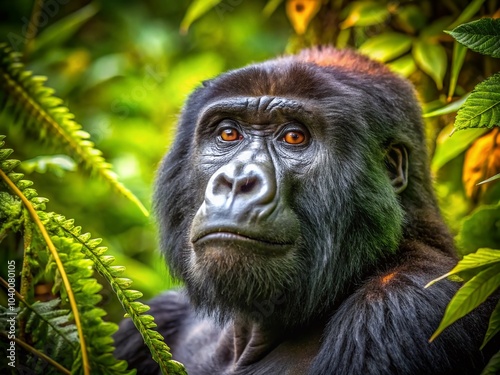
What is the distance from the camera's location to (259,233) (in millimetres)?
2766

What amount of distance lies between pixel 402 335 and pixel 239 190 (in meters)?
0.94

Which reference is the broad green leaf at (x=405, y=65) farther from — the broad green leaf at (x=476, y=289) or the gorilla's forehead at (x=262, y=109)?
the broad green leaf at (x=476, y=289)

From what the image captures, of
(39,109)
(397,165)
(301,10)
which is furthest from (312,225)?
(301,10)

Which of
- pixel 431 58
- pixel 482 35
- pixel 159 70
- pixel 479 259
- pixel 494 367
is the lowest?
pixel 494 367

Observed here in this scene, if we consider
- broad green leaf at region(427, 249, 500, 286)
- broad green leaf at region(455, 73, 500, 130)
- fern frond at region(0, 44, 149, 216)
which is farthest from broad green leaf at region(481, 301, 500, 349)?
fern frond at region(0, 44, 149, 216)

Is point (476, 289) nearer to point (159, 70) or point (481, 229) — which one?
point (481, 229)

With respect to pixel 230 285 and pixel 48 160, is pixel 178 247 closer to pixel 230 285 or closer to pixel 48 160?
pixel 230 285

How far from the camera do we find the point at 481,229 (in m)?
3.29

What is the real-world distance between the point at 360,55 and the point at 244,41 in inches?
171

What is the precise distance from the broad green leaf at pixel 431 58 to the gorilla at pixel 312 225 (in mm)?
431

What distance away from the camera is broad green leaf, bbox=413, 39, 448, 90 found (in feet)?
13.0

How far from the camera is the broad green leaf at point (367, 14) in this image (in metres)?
4.27

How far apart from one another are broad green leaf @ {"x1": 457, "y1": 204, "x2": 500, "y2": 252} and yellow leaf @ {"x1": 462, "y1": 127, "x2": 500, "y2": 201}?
1.55 feet

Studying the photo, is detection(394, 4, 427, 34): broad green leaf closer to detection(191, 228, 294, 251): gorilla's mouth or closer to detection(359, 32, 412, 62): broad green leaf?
detection(359, 32, 412, 62): broad green leaf
